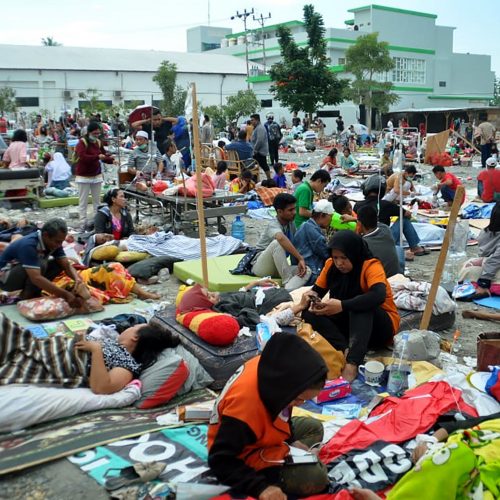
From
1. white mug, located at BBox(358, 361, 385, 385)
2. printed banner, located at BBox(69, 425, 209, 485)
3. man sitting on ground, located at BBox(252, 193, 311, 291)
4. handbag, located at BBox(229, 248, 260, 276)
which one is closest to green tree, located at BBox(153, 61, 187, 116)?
handbag, located at BBox(229, 248, 260, 276)

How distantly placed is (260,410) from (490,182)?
31.9 ft

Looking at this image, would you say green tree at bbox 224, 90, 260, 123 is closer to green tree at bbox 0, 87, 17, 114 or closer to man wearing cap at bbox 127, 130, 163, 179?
green tree at bbox 0, 87, 17, 114

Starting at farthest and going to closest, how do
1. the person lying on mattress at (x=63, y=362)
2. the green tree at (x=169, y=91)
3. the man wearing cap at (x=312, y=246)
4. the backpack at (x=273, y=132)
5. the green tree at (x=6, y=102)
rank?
the green tree at (x=6, y=102) → the green tree at (x=169, y=91) → the backpack at (x=273, y=132) → the man wearing cap at (x=312, y=246) → the person lying on mattress at (x=63, y=362)

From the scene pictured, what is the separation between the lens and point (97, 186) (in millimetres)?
9883

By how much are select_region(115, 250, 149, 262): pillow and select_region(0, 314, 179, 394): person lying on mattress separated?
3622mm

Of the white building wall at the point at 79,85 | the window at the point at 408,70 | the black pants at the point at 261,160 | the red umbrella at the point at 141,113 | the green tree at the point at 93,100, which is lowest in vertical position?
the black pants at the point at 261,160

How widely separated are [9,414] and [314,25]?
32.3m

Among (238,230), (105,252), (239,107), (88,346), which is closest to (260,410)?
(88,346)

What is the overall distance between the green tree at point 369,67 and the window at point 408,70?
44.2ft

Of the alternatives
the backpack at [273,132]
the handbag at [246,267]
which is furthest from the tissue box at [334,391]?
the backpack at [273,132]

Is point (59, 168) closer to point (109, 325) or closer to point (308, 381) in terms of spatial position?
point (109, 325)

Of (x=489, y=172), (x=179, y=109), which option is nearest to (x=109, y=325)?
(x=489, y=172)

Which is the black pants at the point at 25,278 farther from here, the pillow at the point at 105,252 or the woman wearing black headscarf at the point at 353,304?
the woman wearing black headscarf at the point at 353,304

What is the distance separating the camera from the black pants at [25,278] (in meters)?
5.77
